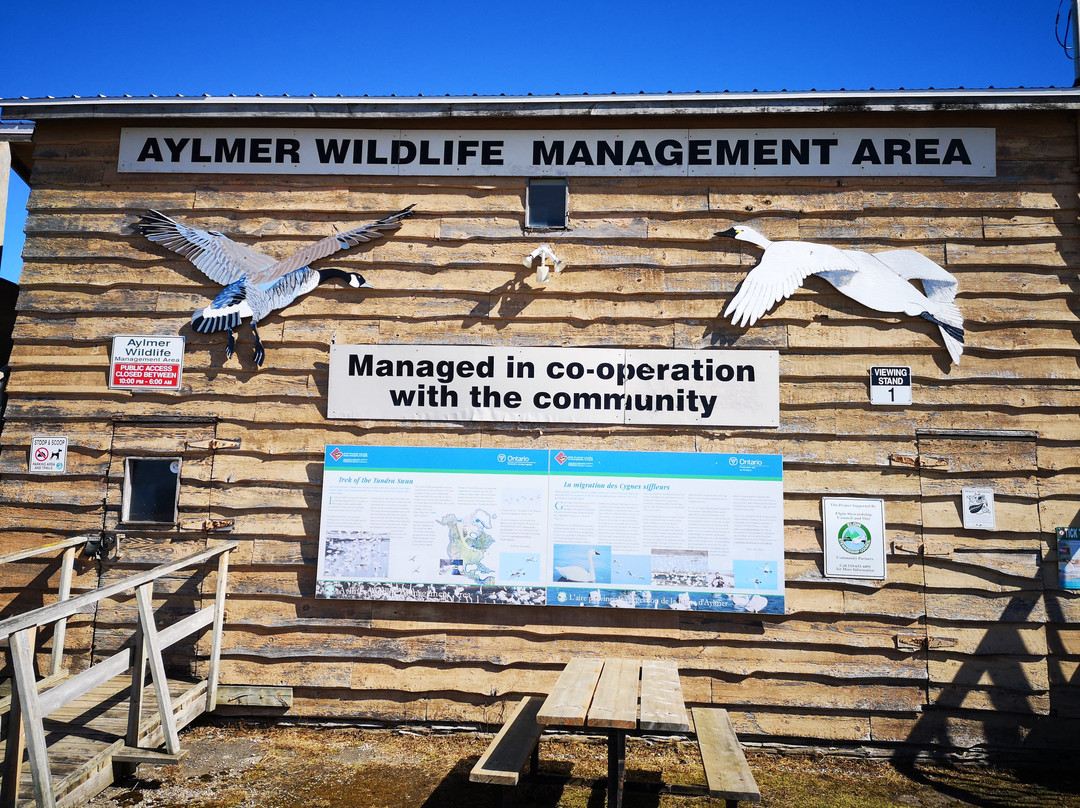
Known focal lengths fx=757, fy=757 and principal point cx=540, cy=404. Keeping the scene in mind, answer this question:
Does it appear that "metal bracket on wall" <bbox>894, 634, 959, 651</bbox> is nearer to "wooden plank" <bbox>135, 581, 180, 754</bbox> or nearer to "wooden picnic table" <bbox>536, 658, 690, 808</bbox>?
"wooden picnic table" <bbox>536, 658, 690, 808</bbox>

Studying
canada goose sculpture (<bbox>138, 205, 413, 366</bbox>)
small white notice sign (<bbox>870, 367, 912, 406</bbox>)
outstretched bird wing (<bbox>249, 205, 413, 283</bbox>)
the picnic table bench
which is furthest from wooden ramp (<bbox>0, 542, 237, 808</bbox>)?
small white notice sign (<bbox>870, 367, 912, 406</bbox>)

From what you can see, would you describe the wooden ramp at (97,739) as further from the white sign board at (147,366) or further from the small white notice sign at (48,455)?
the white sign board at (147,366)

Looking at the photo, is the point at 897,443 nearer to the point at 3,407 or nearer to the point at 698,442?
the point at 698,442

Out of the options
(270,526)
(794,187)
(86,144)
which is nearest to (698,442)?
(794,187)

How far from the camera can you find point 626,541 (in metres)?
5.82

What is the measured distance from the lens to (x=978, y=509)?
5.73 metres

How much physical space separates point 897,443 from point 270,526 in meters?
4.94

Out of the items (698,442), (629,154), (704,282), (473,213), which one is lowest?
(698,442)

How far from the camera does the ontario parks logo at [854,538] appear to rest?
225 inches

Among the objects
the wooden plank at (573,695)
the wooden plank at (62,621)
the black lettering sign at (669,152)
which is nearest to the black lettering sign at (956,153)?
the black lettering sign at (669,152)

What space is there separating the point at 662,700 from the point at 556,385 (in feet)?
8.50

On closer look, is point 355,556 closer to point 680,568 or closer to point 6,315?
point 680,568

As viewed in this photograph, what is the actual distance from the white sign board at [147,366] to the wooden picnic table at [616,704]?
3944mm

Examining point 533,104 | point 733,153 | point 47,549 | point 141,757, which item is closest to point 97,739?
point 141,757
